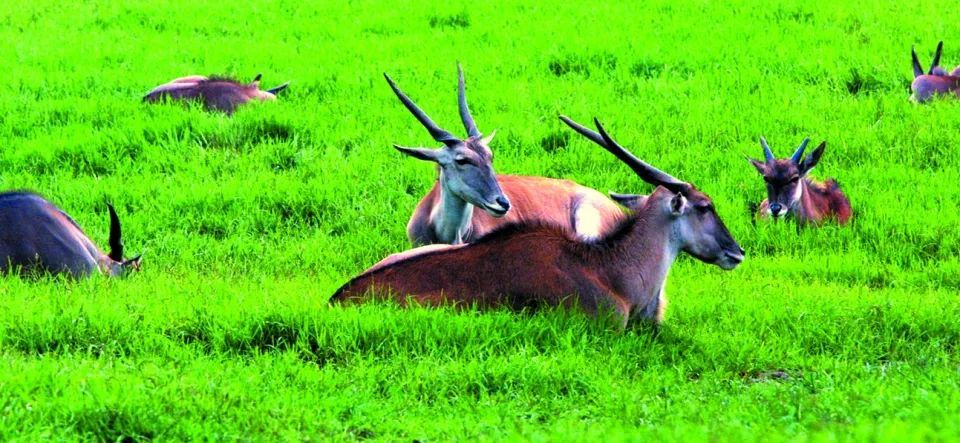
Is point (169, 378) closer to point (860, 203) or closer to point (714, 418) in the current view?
point (714, 418)

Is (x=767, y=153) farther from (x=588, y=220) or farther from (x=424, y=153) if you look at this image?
(x=424, y=153)

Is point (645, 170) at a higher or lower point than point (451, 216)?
higher

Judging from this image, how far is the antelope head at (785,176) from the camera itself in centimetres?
1114

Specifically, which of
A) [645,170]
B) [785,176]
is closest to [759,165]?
[785,176]

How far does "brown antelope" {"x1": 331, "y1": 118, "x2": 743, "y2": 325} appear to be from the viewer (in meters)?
7.38

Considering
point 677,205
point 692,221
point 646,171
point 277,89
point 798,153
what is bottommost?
point 277,89

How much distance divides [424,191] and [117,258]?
320cm

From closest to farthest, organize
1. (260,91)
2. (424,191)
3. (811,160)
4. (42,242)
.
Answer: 1. (42,242)
2. (811,160)
3. (424,191)
4. (260,91)

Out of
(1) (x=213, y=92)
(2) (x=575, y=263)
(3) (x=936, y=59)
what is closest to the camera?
(2) (x=575, y=263)

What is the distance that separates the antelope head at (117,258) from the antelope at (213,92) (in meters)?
4.45

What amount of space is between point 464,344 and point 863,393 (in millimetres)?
1952

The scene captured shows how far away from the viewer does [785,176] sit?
11281mm

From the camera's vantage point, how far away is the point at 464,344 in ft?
22.0

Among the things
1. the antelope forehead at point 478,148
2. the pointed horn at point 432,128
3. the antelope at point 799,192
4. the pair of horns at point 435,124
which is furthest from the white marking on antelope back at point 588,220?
the antelope at point 799,192
